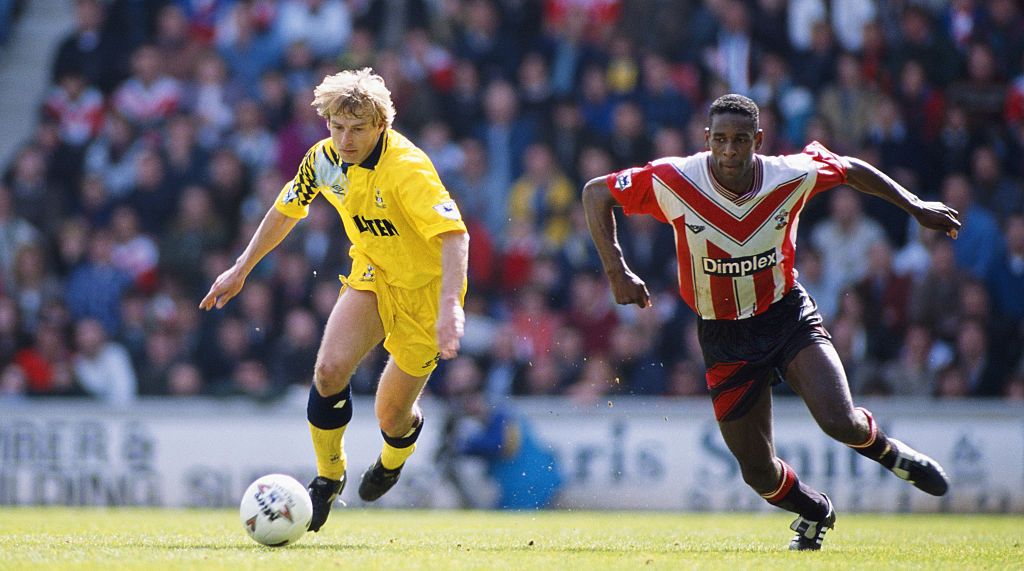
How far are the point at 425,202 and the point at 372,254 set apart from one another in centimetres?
60

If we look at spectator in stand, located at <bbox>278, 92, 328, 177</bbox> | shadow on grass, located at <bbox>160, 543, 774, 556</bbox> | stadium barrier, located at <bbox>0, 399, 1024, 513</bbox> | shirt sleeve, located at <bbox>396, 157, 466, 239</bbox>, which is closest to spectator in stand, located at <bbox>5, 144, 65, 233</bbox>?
spectator in stand, located at <bbox>278, 92, 328, 177</bbox>

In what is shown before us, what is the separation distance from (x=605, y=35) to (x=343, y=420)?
948cm

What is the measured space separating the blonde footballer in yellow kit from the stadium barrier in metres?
5.21

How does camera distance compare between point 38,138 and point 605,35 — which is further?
point 38,138

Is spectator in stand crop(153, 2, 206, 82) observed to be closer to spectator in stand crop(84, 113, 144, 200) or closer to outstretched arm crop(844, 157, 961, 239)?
spectator in stand crop(84, 113, 144, 200)

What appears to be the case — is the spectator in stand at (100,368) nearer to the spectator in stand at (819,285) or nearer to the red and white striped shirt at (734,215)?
the spectator in stand at (819,285)

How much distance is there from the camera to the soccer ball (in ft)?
23.8

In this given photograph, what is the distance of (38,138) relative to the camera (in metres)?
17.5

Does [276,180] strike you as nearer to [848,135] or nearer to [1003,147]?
[848,135]

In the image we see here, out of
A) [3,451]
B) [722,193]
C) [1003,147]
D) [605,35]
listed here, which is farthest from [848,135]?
[3,451]

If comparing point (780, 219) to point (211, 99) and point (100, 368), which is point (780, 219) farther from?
point (211, 99)

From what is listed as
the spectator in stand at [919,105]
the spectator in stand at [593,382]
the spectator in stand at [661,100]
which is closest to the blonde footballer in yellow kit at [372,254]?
the spectator in stand at [593,382]

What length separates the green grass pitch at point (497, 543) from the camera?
6.57m

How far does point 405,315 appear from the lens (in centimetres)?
795
